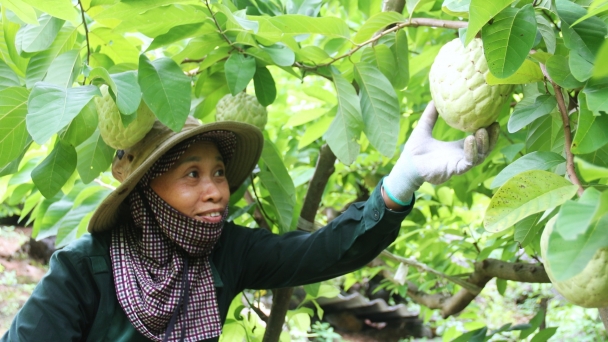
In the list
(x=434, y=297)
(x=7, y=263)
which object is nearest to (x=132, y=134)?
(x=434, y=297)

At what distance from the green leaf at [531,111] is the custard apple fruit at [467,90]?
31mm

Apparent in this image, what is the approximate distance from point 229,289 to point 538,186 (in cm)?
98

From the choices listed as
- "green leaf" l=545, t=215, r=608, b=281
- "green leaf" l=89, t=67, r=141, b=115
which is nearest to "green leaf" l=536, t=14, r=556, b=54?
"green leaf" l=545, t=215, r=608, b=281

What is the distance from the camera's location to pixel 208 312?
144 cm

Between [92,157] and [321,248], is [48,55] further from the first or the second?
[321,248]

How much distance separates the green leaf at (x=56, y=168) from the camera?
1.14m

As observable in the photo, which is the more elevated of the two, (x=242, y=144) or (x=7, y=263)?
(x=242, y=144)

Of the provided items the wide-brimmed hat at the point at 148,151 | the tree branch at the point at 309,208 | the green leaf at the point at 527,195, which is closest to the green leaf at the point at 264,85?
the wide-brimmed hat at the point at 148,151

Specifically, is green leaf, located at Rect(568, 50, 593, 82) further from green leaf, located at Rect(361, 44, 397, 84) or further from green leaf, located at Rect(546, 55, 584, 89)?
green leaf, located at Rect(361, 44, 397, 84)

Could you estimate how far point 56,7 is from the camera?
0.92m

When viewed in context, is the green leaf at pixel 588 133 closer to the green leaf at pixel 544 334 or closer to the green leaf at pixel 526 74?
the green leaf at pixel 526 74

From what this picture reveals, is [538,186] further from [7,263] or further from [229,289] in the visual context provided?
[7,263]

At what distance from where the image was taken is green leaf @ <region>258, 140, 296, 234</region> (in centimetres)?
156

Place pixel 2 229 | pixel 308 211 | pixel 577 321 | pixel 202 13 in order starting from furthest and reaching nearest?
1. pixel 2 229
2. pixel 577 321
3. pixel 308 211
4. pixel 202 13
